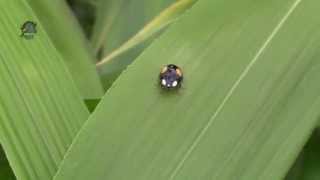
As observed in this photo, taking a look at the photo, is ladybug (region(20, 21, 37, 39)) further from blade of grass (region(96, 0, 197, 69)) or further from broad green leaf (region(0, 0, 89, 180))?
blade of grass (region(96, 0, 197, 69))

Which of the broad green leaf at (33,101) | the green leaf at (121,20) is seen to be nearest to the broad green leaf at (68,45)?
the broad green leaf at (33,101)

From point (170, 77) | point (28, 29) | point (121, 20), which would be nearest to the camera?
point (170, 77)

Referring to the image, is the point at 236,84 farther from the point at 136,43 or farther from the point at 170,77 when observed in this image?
the point at 136,43

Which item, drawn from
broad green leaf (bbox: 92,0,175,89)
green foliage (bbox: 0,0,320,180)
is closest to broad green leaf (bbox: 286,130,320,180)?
green foliage (bbox: 0,0,320,180)

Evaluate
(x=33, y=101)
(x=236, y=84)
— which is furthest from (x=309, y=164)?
(x=33, y=101)

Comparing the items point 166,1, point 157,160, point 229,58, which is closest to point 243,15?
point 229,58

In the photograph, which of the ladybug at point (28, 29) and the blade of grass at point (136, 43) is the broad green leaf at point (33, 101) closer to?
the ladybug at point (28, 29)

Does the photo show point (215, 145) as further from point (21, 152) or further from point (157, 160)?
point (21, 152)
